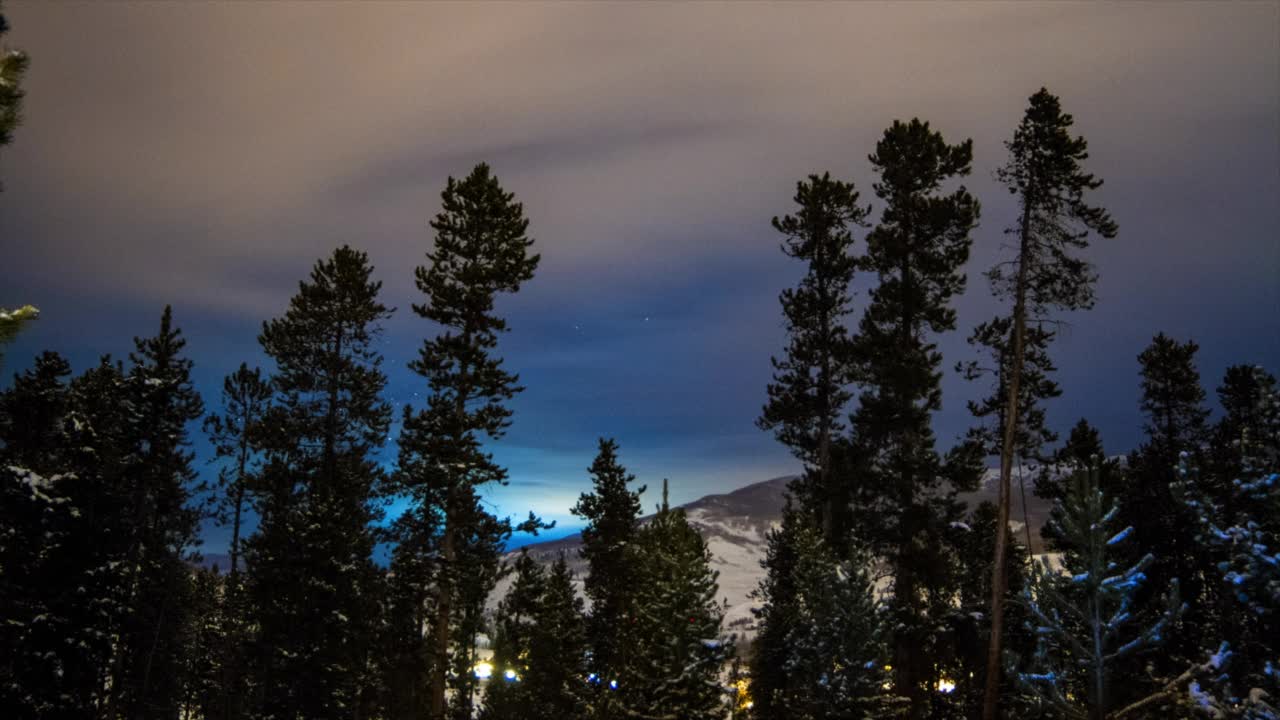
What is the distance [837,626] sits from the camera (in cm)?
2445

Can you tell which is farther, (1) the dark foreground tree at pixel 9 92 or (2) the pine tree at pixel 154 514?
(2) the pine tree at pixel 154 514

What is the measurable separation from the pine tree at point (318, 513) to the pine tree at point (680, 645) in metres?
12.2

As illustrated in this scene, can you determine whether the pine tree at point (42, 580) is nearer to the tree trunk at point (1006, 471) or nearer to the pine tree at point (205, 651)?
the pine tree at point (205, 651)

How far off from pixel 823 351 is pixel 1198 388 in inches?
632

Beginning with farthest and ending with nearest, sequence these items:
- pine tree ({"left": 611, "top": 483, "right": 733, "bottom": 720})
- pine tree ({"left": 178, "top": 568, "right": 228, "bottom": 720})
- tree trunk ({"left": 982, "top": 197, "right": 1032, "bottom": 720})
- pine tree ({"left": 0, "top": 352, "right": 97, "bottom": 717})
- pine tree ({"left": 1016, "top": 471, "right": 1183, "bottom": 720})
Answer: pine tree ({"left": 178, "top": 568, "right": 228, "bottom": 720})
pine tree ({"left": 611, "top": 483, "right": 733, "bottom": 720})
pine tree ({"left": 0, "top": 352, "right": 97, "bottom": 717})
tree trunk ({"left": 982, "top": 197, "right": 1032, "bottom": 720})
pine tree ({"left": 1016, "top": 471, "right": 1183, "bottom": 720})

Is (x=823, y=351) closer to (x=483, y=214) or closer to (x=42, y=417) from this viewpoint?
(x=483, y=214)

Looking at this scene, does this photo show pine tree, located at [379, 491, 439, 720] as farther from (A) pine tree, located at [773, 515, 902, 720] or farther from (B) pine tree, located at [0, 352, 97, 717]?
(A) pine tree, located at [773, 515, 902, 720]

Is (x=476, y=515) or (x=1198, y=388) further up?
(x=1198, y=388)

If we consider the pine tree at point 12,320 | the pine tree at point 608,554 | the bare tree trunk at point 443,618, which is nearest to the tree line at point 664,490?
the bare tree trunk at point 443,618

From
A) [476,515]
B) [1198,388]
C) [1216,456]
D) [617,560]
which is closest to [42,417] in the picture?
[476,515]

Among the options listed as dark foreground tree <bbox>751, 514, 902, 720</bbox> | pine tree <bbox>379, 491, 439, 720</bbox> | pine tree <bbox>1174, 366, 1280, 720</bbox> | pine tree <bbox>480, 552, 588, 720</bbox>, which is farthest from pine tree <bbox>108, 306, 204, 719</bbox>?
pine tree <bbox>1174, 366, 1280, 720</bbox>

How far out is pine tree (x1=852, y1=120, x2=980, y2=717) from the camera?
2491 centimetres

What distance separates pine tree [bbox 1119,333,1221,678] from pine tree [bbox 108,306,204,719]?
112ft

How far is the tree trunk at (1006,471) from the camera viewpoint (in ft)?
62.6
